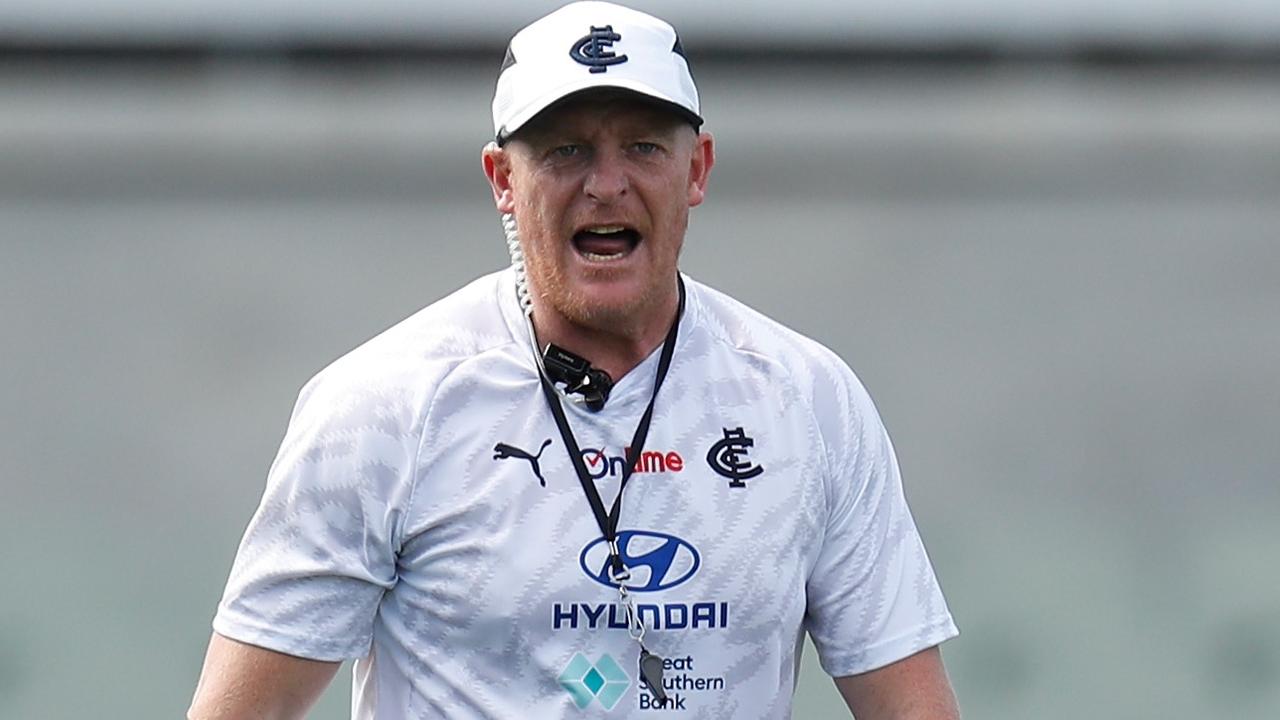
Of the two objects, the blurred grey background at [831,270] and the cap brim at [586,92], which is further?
the blurred grey background at [831,270]

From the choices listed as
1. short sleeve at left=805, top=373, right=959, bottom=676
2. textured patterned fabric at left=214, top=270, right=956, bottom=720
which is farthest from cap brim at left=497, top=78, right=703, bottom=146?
short sleeve at left=805, top=373, right=959, bottom=676

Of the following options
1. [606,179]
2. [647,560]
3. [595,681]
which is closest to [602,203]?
[606,179]

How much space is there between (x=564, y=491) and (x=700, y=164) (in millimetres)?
401

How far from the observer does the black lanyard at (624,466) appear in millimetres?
1934

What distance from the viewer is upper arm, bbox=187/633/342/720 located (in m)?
1.90

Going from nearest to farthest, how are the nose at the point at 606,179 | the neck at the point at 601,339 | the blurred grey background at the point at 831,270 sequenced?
the nose at the point at 606,179 < the neck at the point at 601,339 < the blurred grey background at the point at 831,270

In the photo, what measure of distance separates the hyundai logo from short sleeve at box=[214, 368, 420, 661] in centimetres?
21

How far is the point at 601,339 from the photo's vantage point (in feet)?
6.63

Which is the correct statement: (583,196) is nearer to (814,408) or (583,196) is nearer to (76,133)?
(814,408)

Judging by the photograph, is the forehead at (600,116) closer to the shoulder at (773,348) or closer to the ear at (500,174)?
the ear at (500,174)

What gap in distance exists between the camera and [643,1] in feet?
19.0

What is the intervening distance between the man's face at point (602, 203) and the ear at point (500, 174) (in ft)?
0.18

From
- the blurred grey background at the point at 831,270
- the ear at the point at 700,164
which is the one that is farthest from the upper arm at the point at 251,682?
the blurred grey background at the point at 831,270

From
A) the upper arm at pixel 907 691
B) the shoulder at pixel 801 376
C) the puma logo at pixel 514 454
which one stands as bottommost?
the upper arm at pixel 907 691
